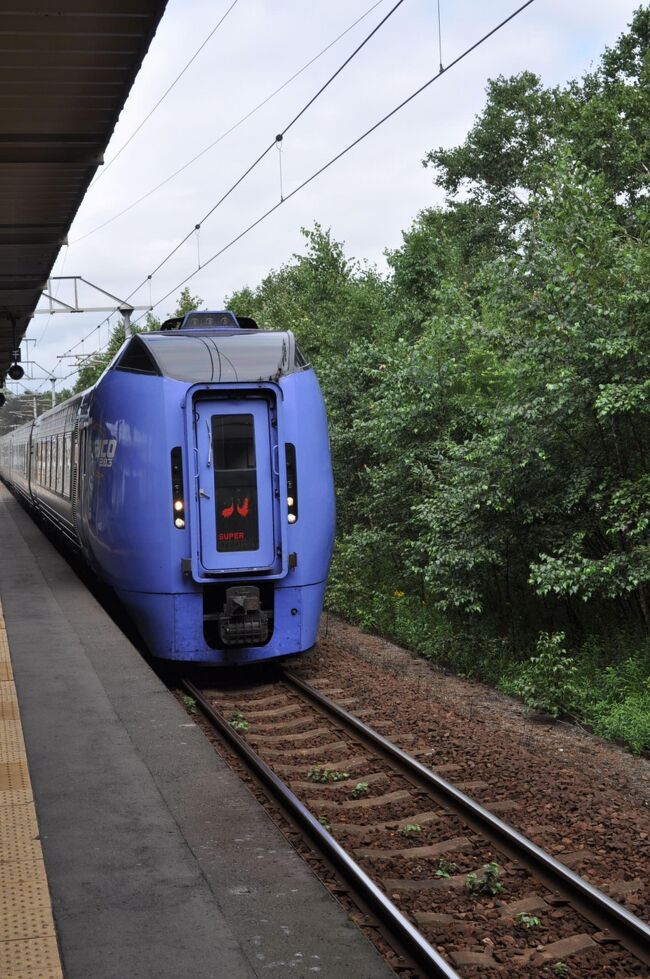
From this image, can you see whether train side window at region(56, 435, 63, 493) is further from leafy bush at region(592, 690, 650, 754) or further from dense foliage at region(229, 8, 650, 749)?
leafy bush at region(592, 690, 650, 754)

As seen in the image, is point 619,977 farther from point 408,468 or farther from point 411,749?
point 408,468

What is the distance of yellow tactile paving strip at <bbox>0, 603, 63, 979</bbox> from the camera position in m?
3.91

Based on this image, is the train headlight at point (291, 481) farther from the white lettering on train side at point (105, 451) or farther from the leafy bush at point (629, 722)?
the leafy bush at point (629, 722)

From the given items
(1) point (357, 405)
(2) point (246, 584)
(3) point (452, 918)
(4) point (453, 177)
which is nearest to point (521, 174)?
(4) point (453, 177)

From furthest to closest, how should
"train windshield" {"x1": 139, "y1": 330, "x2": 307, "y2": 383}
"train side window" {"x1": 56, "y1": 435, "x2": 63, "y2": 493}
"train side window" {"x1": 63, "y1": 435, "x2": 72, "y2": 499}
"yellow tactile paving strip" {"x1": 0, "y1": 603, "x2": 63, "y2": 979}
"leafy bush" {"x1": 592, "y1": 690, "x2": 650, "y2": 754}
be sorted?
1. "train side window" {"x1": 56, "y1": 435, "x2": 63, "y2": 493}
2. "train side window" {"x1": 63, "y1": 435, "x2": 72, "y2": 499}
3. "train windshield" {"x1": 139, "y1": 330, "x2": 307, "y2": 383}
4. "leafy bush" {"x1": 592, "y1": 690, "x2": 650, "y2": 754}
5. "yellow tactile paving strip" {"x1": 0, "y1": 603, "x2": 63, "y2": 979}

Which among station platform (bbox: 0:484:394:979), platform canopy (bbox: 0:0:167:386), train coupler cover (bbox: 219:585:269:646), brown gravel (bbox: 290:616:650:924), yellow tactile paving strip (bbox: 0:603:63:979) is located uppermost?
platform canopy (bbox: 0:0:167:386)

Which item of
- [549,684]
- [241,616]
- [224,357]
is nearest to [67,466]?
[224,357]

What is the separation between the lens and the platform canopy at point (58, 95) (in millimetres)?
7996

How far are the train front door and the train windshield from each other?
0.90 feet

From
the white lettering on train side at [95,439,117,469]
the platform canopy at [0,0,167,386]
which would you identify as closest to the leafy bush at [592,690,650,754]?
the white lettering on train side at [95,439,117,469]

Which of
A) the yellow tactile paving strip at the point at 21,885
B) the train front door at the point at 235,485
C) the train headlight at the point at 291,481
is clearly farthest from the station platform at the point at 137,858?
the train headlight at the point at 291,481

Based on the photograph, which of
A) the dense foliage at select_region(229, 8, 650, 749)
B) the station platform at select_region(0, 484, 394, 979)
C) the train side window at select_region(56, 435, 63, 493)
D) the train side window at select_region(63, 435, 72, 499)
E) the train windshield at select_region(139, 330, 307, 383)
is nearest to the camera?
the station platform at select_region(0, 484, 394, 979)

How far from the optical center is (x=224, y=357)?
10.7m

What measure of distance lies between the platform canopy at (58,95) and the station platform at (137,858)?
5.11 metres
